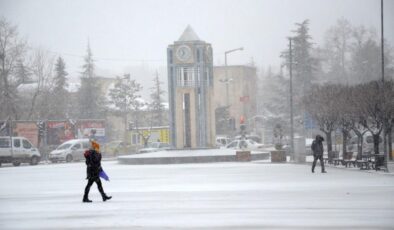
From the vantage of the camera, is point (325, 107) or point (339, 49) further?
point (339, 49)

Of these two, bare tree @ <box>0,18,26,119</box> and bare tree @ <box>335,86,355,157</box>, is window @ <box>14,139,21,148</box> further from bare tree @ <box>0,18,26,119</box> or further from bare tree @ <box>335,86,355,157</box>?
bare tree @ <box>335,86,355,157</box>

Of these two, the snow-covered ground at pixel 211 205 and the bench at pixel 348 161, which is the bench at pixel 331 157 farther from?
the snow-covered ground at pixel 211 205

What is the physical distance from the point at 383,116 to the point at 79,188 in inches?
689

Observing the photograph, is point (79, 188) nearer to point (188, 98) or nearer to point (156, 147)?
point (188, 98)

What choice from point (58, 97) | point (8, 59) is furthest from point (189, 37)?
point (58, 97)

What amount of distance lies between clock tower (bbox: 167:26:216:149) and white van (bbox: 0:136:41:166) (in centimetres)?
1043

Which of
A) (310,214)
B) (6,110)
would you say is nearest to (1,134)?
(6,110)

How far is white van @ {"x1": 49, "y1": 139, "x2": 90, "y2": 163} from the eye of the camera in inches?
2223

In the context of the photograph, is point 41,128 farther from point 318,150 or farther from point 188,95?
point 318,150

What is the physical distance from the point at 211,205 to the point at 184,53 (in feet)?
120

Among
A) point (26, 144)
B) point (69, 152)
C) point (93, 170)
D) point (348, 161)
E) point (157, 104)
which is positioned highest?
point (157, 104)

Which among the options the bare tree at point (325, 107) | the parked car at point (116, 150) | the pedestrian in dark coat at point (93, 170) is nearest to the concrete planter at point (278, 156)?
the bare tree at point (325, 107)

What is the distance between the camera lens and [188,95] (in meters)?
53.3

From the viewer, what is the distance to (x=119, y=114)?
9144cm
